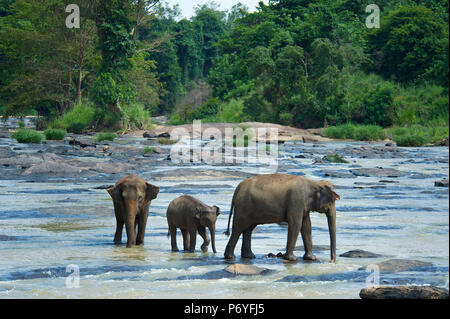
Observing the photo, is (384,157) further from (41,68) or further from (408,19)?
(41,68)

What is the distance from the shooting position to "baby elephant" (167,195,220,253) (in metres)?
8.77

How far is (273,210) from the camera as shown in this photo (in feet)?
26.2

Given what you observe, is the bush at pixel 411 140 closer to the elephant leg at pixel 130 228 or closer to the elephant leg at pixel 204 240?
the elephant leg at pixel 204 240

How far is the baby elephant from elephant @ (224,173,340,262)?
0.64 m

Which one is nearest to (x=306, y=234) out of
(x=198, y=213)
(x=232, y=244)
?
(x=232, y=244)

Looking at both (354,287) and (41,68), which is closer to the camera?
(354,287)

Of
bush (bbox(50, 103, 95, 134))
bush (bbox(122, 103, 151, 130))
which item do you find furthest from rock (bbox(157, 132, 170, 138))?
bush (bbox(50, 103, 95, 134))

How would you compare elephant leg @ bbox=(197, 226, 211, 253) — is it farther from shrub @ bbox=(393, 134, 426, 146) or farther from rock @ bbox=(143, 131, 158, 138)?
rock @ bbox=(143, 131, 158, 138)

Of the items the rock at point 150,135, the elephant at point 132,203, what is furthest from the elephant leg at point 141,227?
the rock at point 150,135
